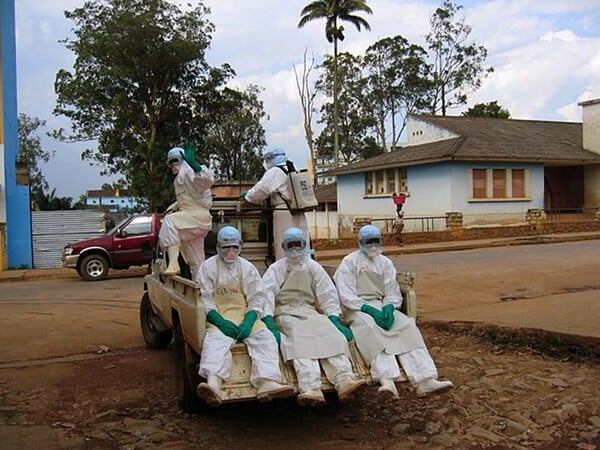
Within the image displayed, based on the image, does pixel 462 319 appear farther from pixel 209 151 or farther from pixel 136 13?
pixel 209 151

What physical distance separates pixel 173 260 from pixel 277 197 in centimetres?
149

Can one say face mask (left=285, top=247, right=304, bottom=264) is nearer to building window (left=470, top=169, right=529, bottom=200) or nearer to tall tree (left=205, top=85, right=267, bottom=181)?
building window (left=470, top=169, right=529, bottom=200)

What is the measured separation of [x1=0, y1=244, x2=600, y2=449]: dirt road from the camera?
202 inches

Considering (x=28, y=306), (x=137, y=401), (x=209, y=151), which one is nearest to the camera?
(x=137, y=401)

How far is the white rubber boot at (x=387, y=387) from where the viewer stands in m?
4.82

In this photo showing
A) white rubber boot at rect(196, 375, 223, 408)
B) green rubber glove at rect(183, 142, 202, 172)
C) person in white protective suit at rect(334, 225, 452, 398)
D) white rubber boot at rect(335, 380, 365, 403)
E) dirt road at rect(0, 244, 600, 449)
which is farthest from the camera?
green rubber glove at rect(183, 142, 202, 172)

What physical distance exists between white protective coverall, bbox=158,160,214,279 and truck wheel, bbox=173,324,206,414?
162 centimetres

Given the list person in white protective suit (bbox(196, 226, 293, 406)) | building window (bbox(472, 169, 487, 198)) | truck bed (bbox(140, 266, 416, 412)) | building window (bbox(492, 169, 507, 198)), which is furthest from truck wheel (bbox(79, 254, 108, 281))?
building window (bbox(492, 169, 507, 198))

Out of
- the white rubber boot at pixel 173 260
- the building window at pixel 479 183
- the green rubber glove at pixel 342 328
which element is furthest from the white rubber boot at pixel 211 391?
the building window at pixel 479 183

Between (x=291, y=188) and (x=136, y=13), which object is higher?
(x=136, y=13)

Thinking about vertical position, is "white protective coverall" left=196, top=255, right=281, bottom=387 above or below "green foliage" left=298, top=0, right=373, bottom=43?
below

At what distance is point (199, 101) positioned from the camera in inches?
1205

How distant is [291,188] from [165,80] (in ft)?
75.5

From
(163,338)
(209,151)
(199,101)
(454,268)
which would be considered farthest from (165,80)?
(163,338)
